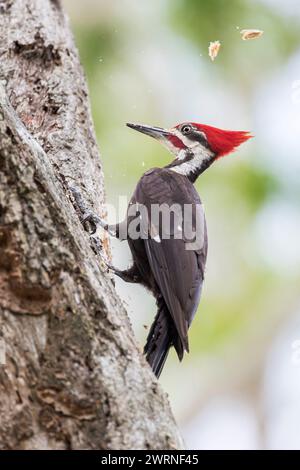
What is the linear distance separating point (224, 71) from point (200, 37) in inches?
15.6

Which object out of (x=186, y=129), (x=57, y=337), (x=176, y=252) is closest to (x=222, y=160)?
(x=186, y=129)

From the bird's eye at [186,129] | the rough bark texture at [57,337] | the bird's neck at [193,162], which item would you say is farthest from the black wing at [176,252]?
the rough bark texture at [57,337]

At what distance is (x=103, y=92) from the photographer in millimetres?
5844

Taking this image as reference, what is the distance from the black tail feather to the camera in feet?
9.70

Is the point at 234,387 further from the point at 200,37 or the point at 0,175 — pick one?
the point at 0,175

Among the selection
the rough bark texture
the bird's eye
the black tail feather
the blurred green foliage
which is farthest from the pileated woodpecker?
the blurred green foliage

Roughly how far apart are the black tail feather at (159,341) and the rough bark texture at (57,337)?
675mm

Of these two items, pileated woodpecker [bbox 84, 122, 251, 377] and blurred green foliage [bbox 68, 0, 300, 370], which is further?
blurred green foliage [bbox 68, 0, 300, 370]

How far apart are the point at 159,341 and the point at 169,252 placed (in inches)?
20.4

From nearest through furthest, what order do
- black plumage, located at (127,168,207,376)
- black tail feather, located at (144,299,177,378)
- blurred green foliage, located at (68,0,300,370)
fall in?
black tail feather, located at (144,299,177,378) < black plumage, located at (127,168,207,376) < blurred green foliage, located at (68,0,300,370)

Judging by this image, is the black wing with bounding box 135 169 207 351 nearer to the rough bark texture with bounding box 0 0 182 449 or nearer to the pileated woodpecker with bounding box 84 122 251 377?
the pileated woodpecker with bounding box 84 122 251 377

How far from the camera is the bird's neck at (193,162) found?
434 cm

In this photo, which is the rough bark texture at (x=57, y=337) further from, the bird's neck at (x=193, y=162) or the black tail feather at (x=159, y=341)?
the bird's neck at (x=193, y=162)
